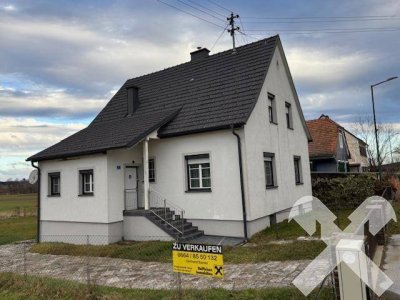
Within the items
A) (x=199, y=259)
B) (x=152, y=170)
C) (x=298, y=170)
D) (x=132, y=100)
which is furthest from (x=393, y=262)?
(x=132, y=100)

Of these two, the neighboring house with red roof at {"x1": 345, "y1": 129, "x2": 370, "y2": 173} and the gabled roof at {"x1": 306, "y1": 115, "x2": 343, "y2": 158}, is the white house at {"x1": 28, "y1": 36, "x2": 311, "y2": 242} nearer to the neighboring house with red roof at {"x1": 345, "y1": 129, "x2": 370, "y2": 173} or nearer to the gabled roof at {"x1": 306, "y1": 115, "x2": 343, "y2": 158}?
the gabled roof at {"x1": 306, "y1": 115, "x2": 343, "y2": 158}

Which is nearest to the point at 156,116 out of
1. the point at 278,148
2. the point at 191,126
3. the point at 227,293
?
the point at 191,126

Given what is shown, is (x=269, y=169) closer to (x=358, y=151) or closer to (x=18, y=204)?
(x=358, y=151)

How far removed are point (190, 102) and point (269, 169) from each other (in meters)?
4.66

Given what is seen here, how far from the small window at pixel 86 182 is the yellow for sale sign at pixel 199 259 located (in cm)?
993

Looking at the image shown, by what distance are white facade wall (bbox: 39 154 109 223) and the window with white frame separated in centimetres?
340

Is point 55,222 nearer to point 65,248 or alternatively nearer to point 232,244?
point 65,248

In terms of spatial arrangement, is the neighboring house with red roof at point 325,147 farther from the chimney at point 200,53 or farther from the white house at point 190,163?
the chimney at point 200,53

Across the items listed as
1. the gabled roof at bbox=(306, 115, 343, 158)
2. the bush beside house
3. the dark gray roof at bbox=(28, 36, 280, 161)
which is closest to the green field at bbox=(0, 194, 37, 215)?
the dark gray roof at bbox=(28, 36, 280, 161)

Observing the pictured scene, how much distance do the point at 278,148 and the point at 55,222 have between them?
10801 mm

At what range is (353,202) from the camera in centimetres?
2064

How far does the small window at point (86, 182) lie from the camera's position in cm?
1550

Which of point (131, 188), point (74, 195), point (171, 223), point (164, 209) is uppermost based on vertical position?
point (131, 188)

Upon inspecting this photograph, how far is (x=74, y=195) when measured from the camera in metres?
15.7
